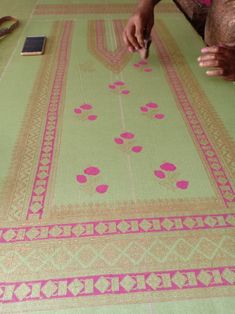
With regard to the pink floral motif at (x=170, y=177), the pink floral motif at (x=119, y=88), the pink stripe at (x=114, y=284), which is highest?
the pink floral motif at (x=119, y=88)

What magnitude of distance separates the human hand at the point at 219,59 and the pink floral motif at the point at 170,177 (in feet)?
1.02

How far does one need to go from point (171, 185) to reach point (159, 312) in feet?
0.97

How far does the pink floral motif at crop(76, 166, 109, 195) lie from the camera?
2.40 ft

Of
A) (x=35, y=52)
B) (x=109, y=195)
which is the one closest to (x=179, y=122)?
(x=109, y=195)

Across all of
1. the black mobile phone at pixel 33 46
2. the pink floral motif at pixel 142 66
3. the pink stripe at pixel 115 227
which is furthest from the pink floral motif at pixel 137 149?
the black mobile phone at pixel 33 46

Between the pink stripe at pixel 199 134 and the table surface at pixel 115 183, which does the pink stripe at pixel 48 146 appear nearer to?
the table surface at pixel 115 183

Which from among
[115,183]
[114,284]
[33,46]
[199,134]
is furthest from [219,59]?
[33,46]

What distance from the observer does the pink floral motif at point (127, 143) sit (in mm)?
845

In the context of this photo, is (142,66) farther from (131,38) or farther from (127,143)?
(127,143)

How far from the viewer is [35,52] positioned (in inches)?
51.2

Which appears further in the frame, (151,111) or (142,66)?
(142,66)

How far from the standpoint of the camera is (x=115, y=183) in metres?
0.75

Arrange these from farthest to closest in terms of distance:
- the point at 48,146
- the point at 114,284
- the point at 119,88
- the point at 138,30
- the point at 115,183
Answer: the point at 138,30 → the point at 119,88 → the point at 48,146 → the point at 115,183 → the point at 114,284

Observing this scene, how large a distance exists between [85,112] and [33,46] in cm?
53
